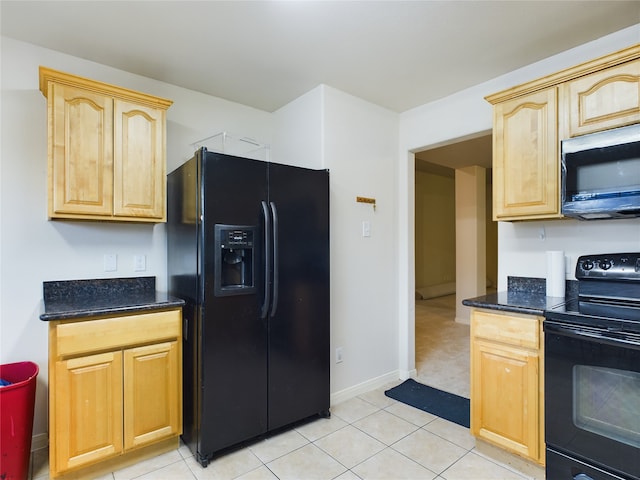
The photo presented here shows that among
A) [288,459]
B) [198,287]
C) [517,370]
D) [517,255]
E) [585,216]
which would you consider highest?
[585,216]

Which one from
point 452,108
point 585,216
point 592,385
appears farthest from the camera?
point 452,108

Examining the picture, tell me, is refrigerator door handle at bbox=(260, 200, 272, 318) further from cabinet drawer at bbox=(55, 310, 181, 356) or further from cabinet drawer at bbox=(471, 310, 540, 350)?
cabinet drawer at bbox=(471, 310, 540, 350)

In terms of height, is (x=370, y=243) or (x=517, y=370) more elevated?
(x=370, y=243)

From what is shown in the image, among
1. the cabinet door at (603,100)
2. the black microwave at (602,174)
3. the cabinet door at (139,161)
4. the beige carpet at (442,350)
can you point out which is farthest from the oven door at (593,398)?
the cabinet door at (139,161)

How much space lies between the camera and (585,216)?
2014 millimetres

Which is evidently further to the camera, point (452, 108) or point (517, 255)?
point (452, 108)

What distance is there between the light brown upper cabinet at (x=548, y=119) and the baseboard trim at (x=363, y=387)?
1717 mm

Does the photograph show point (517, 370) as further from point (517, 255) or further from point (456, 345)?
point (456, 345)

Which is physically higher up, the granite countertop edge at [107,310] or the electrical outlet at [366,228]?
the electrical outlet at [366,228]

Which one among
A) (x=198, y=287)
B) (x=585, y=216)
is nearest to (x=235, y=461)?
(x=198, y=287)

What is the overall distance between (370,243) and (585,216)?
1.53 meters

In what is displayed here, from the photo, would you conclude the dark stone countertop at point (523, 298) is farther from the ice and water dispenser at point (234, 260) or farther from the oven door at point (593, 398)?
the ice and water dispenser at point (234, 260)

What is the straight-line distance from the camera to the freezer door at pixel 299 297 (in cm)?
230

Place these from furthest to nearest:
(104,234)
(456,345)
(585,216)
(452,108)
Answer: (456,345)
(452,108)
(104,234)
(585,216)
